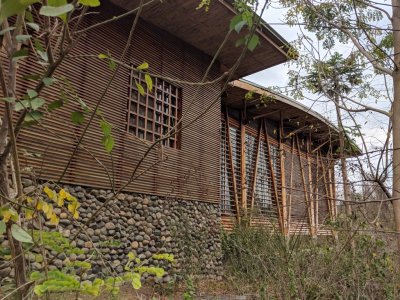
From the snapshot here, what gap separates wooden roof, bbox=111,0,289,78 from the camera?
6469mm

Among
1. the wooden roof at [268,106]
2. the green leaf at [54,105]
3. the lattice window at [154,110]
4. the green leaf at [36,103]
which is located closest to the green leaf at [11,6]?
the green leaf at [36,103]

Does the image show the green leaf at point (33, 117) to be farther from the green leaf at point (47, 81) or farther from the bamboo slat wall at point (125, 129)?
the bamboo slat wall at point (125, 129)

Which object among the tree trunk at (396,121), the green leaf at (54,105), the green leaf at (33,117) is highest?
the tree trunk at (396,121)

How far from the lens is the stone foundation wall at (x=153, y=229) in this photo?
549 cm

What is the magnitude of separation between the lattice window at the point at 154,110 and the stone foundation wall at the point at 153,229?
1.17m

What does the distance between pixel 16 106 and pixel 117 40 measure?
584 cm

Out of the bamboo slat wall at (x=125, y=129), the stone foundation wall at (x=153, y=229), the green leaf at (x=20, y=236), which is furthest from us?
the stone foundation wall at (x=153, y=229)

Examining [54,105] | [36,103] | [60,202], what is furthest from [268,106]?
Answer: [36,103]

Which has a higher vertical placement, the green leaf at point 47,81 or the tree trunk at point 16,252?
the green leaf at point 47,81

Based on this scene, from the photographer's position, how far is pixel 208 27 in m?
7.21

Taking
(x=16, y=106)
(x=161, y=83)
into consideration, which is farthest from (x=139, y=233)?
(x=16, y=106)

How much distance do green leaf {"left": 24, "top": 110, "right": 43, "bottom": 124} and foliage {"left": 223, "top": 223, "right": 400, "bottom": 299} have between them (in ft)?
10.3

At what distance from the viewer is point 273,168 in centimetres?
1131

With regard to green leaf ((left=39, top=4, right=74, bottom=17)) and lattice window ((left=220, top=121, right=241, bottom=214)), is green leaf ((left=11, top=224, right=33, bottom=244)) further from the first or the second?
lattice window ((left=220, top=121, right=241, bottom=214))
